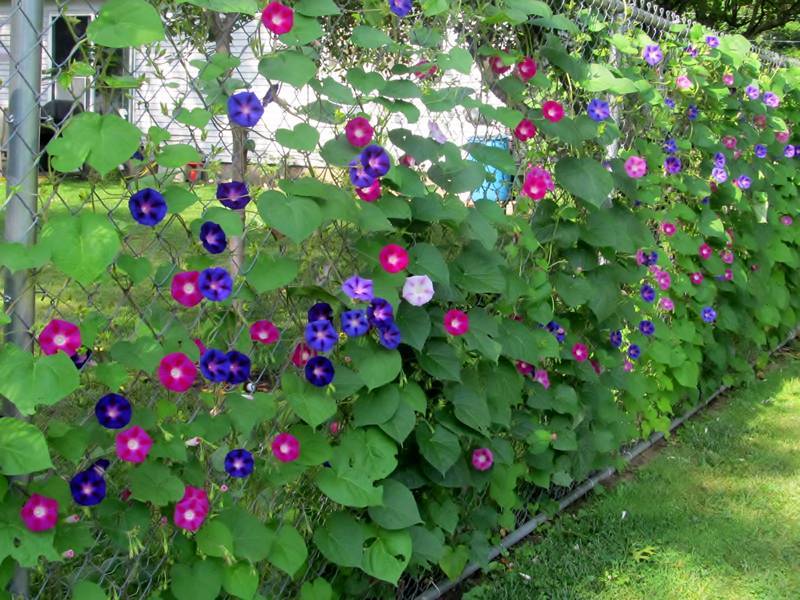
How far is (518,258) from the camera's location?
260 centimetres

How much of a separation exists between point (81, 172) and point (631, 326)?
2281 mm

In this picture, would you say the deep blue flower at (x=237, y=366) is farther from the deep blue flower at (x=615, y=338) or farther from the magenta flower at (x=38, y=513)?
the deep blue flower at (x=615, y=338)

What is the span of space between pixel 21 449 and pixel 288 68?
0.81 metres

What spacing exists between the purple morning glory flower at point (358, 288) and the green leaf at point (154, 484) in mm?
523

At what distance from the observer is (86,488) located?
1.54 meters

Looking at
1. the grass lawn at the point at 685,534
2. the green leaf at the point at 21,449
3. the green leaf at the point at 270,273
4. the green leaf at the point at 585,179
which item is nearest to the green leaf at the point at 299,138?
the green leaf at the point at 270,273

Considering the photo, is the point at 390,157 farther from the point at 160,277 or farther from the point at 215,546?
the point at 215,546

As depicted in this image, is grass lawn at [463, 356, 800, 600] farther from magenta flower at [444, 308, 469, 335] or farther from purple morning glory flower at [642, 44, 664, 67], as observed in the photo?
purple morning glory flower at [642, 44, 664, 67]

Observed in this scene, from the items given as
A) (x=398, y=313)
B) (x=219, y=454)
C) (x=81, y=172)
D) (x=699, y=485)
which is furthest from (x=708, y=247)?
(x=81, y=172)

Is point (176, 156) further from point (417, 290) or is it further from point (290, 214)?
point (417, 290)

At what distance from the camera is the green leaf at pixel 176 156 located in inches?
59.7

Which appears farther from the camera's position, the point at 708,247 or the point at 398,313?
the point at 708,247

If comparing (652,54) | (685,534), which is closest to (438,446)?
(685,534)

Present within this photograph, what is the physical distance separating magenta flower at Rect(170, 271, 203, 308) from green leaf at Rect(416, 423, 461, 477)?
775 millimetres
